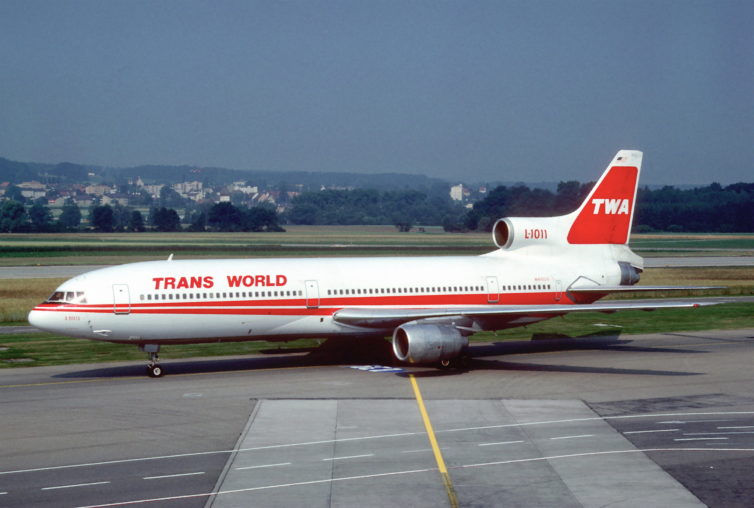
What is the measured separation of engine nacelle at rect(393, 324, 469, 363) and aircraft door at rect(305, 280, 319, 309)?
3.59 meters

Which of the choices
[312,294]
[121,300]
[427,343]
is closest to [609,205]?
[427,343]

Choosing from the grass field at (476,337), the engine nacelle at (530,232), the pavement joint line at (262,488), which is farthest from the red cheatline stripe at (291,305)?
the pavement joint line at (262,488)

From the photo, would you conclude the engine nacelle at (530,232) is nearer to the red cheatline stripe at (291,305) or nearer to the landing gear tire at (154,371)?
the red cheatline stripe at (291,305)

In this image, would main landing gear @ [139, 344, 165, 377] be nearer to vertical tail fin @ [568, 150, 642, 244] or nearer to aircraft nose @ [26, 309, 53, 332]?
aircraft nose @ [26, 309, 53, 332]

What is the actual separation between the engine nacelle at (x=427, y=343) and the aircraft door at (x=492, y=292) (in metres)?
5.08

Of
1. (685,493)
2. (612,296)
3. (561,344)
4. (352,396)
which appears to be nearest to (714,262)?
(612,296)

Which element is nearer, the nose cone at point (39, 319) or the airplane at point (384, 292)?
the nose cone at point (39, 319)

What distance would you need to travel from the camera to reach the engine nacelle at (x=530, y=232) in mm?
42344

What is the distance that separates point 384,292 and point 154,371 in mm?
9909

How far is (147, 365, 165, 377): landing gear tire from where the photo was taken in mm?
35031

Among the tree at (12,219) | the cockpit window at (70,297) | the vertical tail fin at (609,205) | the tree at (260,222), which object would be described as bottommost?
the tree at (12,219)

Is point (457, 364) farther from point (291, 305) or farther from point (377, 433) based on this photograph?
point (377, 433)

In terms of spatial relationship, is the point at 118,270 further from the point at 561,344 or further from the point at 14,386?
the point at 561,344

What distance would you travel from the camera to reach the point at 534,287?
4125cm
